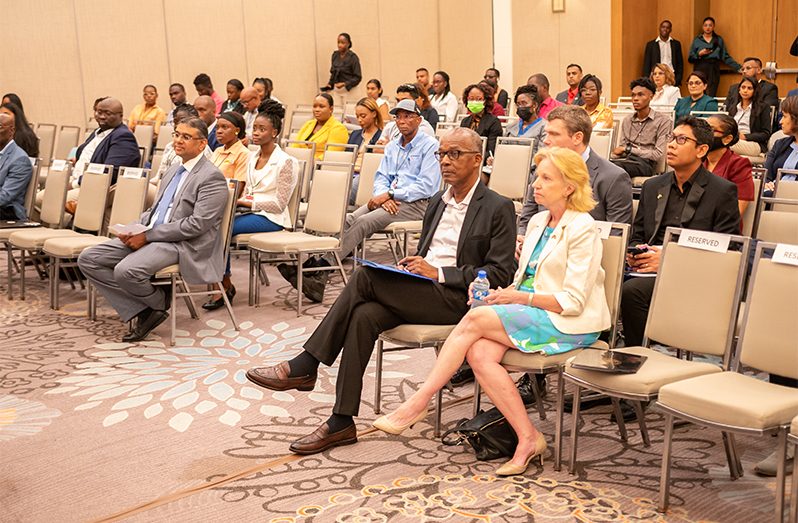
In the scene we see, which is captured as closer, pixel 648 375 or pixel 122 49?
pixel 648 375

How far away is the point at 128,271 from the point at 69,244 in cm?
105

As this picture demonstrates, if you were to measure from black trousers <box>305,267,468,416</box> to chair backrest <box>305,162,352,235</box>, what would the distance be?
7.98 feet

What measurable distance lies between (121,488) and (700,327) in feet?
7.50

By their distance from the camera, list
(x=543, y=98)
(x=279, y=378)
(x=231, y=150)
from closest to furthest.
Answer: (x=279, y=378) → (x=231, y=150) → (x=543, y=98)

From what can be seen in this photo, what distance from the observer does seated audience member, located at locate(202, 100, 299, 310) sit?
655cm

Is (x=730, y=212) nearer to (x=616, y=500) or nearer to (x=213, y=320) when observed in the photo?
(x=616, y=500)

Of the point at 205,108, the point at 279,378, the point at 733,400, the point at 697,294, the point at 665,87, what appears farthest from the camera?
the point at 665,87

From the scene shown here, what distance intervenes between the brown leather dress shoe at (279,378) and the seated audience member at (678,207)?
4.76 ft

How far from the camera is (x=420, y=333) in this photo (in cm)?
390

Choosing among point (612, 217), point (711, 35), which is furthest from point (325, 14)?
point (612, 217)

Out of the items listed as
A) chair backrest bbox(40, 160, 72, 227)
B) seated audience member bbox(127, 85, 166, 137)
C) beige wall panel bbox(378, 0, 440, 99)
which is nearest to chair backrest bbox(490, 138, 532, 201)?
chair backrest bbox(40, 160, 72, 227)

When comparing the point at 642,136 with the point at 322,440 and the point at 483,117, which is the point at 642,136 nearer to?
the point at 483,117

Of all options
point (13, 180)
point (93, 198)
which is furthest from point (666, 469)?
point (13, 180)

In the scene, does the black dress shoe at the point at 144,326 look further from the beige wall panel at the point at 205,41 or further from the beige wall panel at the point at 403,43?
the beige wall panel at the point at 403,43
